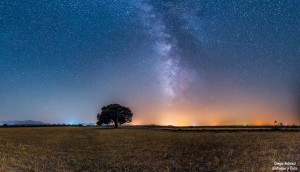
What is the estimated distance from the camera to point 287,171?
1101 cm

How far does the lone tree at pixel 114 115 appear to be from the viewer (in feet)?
311

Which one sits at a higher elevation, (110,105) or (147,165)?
(110,105)

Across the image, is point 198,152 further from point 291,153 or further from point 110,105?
point 110,105

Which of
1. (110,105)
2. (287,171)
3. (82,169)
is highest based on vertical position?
(110,105)

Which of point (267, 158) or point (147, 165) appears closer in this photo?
point (267, 158)

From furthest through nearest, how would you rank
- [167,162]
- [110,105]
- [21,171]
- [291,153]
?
[110,105] < [167,162] < [291,153] < [21,171]

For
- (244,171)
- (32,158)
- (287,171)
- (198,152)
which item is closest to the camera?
(287,171)

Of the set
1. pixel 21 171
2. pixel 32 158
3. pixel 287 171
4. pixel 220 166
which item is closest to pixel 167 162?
pixel 220 166

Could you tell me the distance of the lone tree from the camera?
94750mm

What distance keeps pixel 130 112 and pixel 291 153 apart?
293 feet

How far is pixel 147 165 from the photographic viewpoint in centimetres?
1547

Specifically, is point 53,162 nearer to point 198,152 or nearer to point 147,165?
point 147,165

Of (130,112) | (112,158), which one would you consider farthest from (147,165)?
(130,112)

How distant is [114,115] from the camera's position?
310 ft
